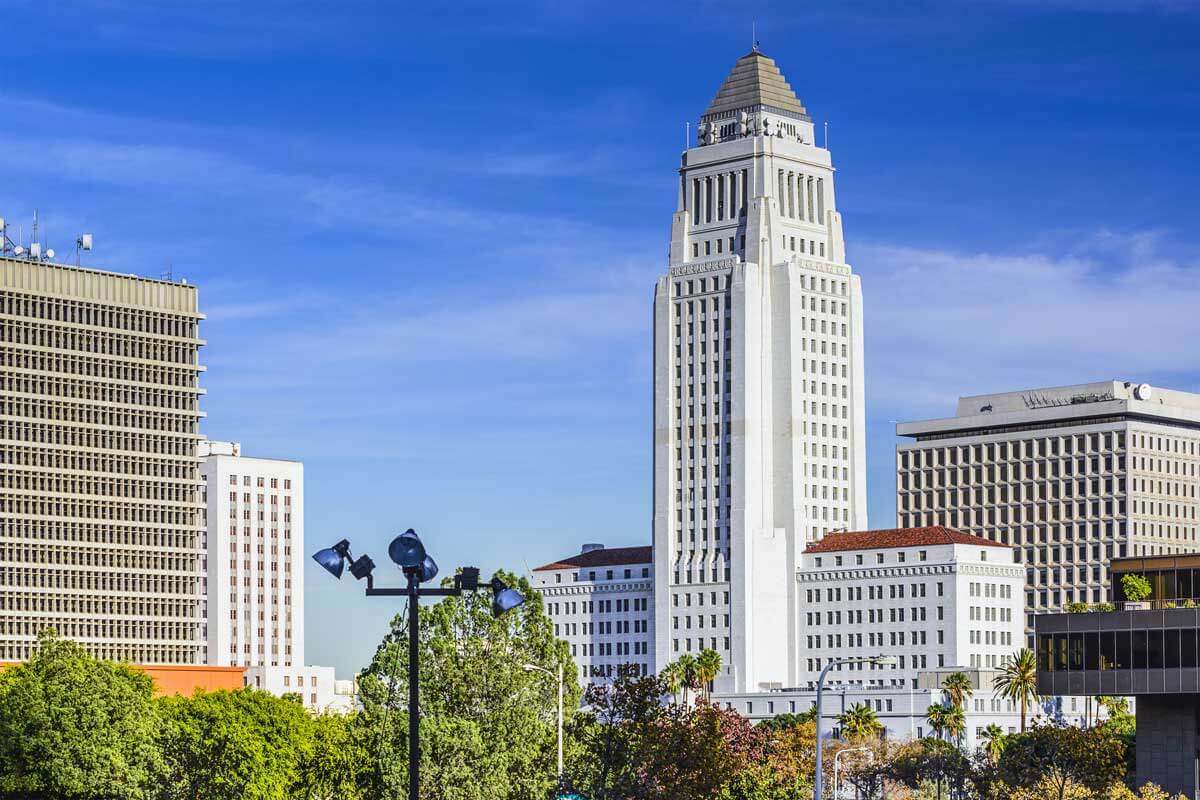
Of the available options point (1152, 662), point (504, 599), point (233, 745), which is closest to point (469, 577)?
point (504, 599)

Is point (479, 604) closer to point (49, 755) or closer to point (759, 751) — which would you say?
point (49, 755)

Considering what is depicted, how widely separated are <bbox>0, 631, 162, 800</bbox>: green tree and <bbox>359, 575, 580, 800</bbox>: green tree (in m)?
34.0

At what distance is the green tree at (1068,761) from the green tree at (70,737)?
56.5 metres

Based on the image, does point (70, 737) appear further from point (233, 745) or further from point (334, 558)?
point (334, 558)

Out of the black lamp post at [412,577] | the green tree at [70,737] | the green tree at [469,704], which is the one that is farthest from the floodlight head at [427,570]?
the green tree at [70,737]

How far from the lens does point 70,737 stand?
131m

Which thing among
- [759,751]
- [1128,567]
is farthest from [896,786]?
[1128,567]

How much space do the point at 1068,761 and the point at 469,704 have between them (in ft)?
216

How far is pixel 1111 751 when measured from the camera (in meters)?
152

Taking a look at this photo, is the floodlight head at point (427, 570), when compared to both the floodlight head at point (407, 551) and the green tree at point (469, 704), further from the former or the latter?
the green tree at point (469, 704)

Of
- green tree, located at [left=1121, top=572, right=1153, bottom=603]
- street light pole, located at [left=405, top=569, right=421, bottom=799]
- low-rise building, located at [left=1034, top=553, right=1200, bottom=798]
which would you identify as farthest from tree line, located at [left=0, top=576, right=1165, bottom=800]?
street light pole, located at [left=405, top=569, right=421, bottom=799]

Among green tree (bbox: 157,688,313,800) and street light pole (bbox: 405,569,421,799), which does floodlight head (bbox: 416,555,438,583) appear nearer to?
street light pole (bbox: 405,569,421,799)

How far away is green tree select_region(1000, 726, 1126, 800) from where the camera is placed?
142m

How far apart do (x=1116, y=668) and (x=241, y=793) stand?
5199 cm
